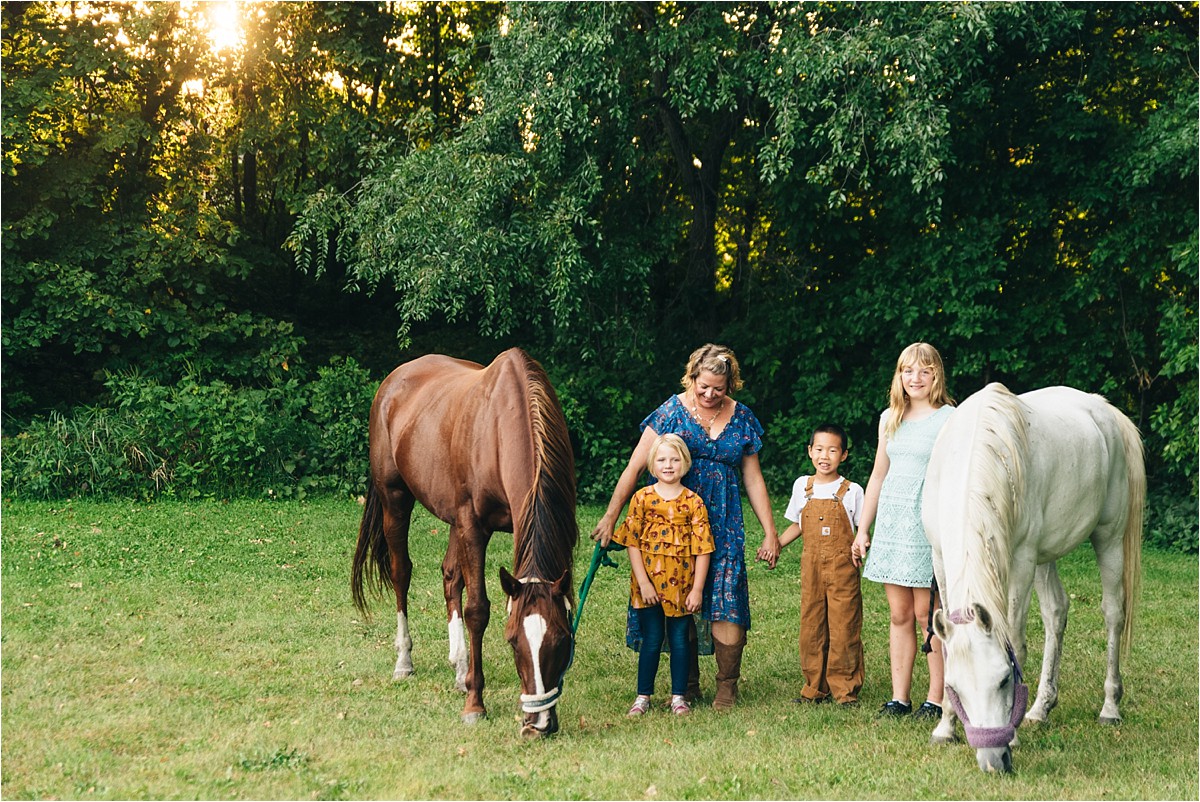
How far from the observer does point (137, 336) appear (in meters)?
14.5

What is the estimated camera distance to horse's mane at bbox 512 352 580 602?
4.43 metres

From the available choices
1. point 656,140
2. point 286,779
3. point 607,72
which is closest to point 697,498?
point 286,779

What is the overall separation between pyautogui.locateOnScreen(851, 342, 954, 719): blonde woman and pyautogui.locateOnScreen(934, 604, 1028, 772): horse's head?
34.1 inches

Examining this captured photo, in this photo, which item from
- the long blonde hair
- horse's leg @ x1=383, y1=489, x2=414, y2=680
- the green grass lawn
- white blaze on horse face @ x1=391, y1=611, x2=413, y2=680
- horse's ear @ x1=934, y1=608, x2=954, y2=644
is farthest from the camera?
horse's leg @ x1=383, y1=489, x2=414, y2=680

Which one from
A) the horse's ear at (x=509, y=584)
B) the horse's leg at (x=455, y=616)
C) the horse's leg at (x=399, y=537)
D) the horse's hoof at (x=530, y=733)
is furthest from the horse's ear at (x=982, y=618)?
the horse's leg at (x=399, y=537)

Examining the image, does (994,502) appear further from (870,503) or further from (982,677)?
(870,503)

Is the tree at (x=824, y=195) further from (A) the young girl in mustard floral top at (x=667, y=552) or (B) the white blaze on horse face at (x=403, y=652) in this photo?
(A) the young girl in mustard floral top at (x=667, y=552)

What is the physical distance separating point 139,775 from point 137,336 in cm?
1168

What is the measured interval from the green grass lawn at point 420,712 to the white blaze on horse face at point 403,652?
72mm

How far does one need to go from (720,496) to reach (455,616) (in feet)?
5.39

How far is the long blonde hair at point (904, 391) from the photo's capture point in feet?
15.8

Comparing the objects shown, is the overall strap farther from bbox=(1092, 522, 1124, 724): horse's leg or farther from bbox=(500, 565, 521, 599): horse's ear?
bbox=(500, 565, 521, 599): horse's ear

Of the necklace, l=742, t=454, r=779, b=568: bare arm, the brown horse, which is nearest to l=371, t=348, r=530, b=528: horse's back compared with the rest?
the brown horse

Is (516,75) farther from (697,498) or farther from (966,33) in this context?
(697,498)
